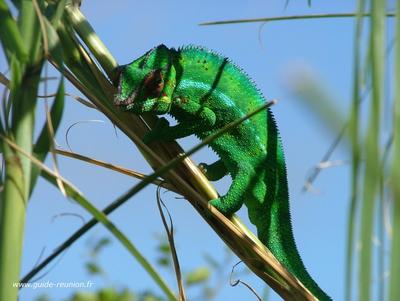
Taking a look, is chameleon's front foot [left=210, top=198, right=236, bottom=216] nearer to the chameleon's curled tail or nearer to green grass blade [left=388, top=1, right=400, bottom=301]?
the chameleon's curled tail

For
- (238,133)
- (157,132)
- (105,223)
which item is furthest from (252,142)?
(105,223)

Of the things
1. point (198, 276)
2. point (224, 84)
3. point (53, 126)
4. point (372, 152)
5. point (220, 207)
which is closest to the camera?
point (372, 152)

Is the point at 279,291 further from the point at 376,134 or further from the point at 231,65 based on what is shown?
the point at 231,65

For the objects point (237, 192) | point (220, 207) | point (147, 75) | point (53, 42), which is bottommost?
point (237, 192)

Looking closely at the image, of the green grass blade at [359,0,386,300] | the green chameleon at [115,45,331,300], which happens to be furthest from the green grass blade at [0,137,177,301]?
the green chameleon at [115,45,331,300]

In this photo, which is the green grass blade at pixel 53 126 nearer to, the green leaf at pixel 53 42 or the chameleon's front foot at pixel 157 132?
the green leaf at pixel 53 42

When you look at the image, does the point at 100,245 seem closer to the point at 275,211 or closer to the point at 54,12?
the point at 275,211

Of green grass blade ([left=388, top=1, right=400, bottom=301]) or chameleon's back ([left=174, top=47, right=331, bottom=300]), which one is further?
chameleon's back ([left=174, top=47, right=331, bottom=300])
